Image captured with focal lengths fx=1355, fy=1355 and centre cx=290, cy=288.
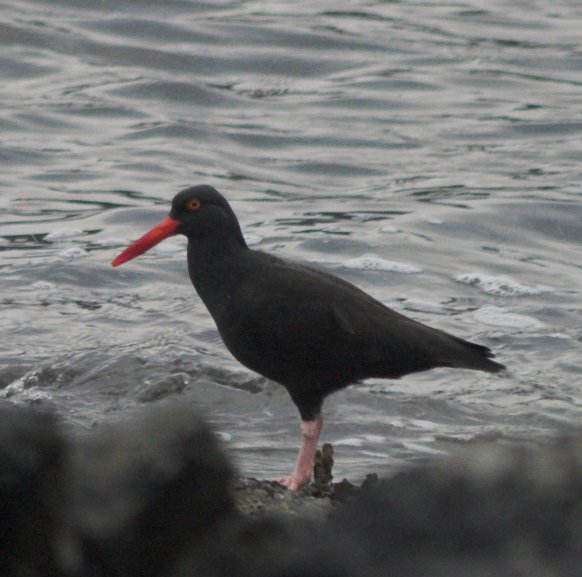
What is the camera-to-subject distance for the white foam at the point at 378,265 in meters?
8.73

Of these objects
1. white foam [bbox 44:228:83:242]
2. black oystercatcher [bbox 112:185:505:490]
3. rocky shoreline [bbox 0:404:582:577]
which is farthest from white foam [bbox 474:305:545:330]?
rocky shoreline [bbox 0:404:582:577]

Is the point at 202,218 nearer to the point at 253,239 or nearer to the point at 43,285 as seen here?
the point at 43,285

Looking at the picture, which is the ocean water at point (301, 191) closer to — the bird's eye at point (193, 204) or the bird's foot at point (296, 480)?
the bird's foot at point (296, 480)

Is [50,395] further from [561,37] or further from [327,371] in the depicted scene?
[561,37]

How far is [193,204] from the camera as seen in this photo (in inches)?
216

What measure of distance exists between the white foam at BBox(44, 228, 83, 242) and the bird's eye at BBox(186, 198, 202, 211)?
3.73 m

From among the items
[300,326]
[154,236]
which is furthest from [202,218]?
[300,326]

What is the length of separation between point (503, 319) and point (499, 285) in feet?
1.84

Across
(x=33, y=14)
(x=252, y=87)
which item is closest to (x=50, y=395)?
(x=252, y=87)

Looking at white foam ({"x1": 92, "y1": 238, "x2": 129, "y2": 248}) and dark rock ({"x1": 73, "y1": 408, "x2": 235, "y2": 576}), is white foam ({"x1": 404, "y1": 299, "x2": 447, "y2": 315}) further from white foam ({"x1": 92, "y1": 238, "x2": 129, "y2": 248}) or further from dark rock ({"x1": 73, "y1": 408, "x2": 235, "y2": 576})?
dark rock ({"x1": 73, "y1": 408, "x2": 235, "y2": 576})

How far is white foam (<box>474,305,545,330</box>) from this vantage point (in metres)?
7.80

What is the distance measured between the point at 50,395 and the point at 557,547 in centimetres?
456

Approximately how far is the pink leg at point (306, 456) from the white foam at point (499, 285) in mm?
3153

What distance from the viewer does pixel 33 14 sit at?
1512 cm
